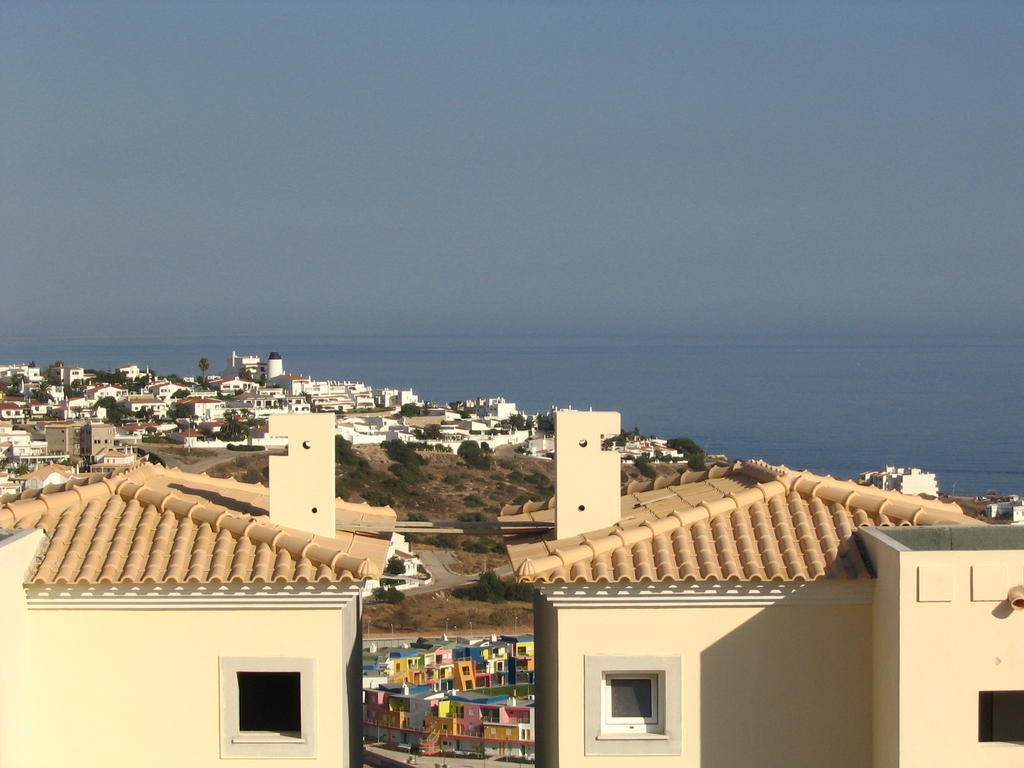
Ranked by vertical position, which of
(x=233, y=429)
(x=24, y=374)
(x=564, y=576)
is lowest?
(x=564, y=576)

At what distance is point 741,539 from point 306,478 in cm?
303

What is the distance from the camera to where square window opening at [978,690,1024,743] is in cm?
825

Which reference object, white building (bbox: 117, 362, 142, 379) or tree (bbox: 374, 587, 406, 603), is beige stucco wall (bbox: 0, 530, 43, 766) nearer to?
tree (bbox: 374, 587, 406, 603)

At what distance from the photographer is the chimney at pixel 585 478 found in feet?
30.7

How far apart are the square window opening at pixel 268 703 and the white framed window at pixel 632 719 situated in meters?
1.96

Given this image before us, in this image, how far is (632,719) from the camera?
826cm

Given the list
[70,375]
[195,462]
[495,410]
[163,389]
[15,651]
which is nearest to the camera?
[15,651]

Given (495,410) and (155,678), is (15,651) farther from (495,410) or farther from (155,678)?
(495,410)

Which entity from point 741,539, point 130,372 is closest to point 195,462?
point 741,539

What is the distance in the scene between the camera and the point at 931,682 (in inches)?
296

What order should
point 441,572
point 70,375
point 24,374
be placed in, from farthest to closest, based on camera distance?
point 24,374 → point 70,375 → point 441,572

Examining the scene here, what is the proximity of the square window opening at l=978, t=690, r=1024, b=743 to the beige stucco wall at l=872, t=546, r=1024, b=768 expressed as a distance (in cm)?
68

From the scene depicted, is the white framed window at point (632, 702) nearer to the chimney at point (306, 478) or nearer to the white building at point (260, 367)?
the chimney at point (306, 478)

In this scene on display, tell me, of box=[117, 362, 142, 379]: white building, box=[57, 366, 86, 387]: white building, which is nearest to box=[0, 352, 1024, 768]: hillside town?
box=[57, 366, 86, 387]: white building
